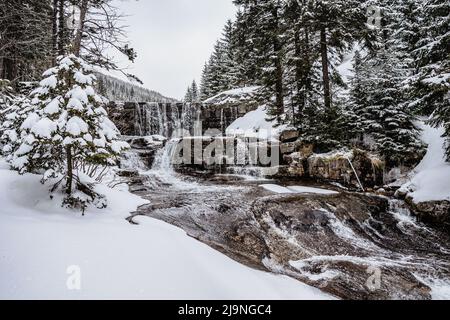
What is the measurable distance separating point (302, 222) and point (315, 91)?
1053 centimetres

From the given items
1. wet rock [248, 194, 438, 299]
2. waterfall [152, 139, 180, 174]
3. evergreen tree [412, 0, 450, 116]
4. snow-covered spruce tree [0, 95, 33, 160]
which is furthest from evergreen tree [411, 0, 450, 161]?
waterfall [152, 139, 180, 174]

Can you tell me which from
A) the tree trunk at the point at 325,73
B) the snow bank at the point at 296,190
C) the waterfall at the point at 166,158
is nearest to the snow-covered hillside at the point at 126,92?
the waterfall at the point at 166,158

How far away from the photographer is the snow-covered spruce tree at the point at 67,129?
5.25m

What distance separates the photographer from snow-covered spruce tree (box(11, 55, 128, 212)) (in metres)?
5.25

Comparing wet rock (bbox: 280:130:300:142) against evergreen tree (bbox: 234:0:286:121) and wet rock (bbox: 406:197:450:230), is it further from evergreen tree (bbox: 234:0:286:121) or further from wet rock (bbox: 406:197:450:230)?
wet rock (bbox: 406:197:450:230)

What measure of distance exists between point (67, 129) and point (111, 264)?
292cm

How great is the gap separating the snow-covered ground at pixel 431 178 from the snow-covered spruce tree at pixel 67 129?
32.3ft

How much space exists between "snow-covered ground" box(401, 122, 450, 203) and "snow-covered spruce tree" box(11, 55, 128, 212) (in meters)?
9.84

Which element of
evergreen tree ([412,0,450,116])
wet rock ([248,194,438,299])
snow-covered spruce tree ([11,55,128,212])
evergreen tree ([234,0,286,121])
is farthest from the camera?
evergreen tree ([234,0,286,121])

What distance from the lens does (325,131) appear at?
13391mm

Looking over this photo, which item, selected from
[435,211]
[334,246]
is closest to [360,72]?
[435,211]

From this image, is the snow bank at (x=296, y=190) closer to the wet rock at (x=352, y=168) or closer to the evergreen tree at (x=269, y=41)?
the wet rock at (x=352, y=168)

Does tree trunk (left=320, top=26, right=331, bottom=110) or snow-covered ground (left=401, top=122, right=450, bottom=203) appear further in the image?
tree trunk (left=320, top=26, right=331, bottom=110)
